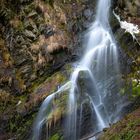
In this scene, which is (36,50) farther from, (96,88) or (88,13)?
(88,13)

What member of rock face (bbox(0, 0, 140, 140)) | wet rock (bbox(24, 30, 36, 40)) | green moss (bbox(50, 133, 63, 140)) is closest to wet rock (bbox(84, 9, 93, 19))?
rock face (bbox(0, 0, 140, 140))

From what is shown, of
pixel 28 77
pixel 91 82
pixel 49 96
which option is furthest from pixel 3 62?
pixel 91 82

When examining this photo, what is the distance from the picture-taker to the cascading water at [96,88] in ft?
47.8

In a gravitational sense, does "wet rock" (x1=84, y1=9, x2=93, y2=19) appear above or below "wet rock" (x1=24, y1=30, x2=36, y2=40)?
above

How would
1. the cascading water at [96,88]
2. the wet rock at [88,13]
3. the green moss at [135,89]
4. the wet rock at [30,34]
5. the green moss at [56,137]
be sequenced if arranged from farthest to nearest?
the wet rock at [88,13]
the wet rock at [30,34]
the green moss at [135,89]
the cascading water at [96,88]
the green moss at [56,137]

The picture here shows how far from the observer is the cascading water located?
1457 centimetres

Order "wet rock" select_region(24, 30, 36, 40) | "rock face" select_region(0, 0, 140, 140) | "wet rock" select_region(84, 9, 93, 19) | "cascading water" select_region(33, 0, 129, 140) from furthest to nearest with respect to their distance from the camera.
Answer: "wet rock" select_region(84, 9, 93, 19) → "wet rock" select_region(24, 30, 36, 40) → "rock face" select_region(0, 0, 140, 140) → "cascading water" select_region(33, 0, 129, 140)

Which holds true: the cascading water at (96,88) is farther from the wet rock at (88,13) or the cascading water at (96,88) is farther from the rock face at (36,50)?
the wet rock at (88,13)

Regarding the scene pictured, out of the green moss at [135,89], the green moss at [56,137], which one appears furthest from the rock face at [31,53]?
the green moss at [135,89]

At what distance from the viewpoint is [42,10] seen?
740 inches

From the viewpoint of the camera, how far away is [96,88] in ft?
51.8

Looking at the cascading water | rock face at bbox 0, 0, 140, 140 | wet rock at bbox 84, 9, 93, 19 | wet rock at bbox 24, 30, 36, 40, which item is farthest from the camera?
wet rock at bbox 84, 9, 93, 19

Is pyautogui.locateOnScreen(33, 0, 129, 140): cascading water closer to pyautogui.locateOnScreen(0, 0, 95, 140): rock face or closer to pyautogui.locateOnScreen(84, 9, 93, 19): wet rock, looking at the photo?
pyautogui.locateOnScreen(0, 0, 95, 140): rock face

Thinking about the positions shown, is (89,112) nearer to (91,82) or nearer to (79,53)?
(91,82)
